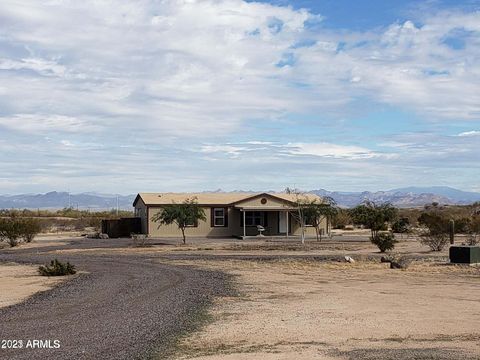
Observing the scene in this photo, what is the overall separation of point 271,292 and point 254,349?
8.51 m

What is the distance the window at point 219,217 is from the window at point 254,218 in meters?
1.92

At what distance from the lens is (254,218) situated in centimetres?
5506

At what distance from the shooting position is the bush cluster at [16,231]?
1850 inches

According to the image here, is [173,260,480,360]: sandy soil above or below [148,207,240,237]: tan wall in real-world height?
below

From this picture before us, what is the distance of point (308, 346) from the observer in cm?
1191

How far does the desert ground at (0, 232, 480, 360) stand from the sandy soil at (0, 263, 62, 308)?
35.6 inches

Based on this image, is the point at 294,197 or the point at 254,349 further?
the point at 294,197

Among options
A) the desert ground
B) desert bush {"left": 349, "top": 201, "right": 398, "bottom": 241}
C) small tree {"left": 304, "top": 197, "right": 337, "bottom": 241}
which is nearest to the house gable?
small tree {"left": 304, "top": 197, "right": 337, "bottom": 241}

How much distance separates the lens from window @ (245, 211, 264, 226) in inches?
2157

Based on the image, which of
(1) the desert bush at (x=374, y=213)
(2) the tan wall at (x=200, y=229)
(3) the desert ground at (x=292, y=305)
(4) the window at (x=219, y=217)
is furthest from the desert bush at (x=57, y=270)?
(1) the desert bush at (x=374, y=213)

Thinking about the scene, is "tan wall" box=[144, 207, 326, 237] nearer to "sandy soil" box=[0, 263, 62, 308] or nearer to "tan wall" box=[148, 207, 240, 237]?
"tan wall" box=[148, 207, 240, 237]

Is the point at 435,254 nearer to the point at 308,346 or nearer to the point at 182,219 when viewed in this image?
the point at 182,219

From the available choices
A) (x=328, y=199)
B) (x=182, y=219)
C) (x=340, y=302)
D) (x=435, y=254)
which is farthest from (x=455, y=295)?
(x=328, y=199)

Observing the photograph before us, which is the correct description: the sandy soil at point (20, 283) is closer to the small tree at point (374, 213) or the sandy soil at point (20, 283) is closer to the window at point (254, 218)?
the window at point (254, 218)
